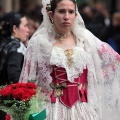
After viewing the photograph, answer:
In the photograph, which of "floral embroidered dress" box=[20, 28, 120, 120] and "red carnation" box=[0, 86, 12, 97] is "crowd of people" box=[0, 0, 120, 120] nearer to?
"floral embroidered dress" box=[20, 28, 120, 120]

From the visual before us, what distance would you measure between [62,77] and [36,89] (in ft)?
2.05

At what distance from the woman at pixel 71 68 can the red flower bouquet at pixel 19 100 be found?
0.65 metres

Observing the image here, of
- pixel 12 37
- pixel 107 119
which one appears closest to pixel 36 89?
pixel 107 119

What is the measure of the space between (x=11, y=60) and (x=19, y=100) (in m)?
1.84

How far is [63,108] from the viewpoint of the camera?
696cm

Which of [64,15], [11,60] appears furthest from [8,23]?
[64,15]

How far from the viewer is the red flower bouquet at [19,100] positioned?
623cm

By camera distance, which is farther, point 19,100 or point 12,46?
point 12,46

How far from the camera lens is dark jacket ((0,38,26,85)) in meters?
7.94

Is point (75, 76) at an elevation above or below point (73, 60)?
below

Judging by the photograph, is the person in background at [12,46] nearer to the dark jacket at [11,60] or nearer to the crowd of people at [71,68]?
the dark jacket at [11,60]

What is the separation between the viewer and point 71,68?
6.96m

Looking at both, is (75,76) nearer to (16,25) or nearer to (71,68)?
(71,68)

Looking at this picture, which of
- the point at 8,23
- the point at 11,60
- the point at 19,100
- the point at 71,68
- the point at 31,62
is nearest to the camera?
the point at 19,100
